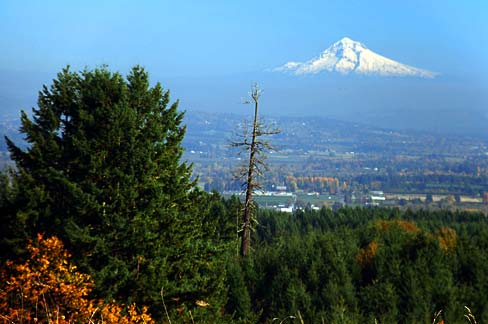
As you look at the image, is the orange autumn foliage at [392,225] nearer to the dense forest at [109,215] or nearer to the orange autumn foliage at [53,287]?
the dense forest at [109,215]

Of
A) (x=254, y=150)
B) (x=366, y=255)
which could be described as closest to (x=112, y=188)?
(x=254, y=150)

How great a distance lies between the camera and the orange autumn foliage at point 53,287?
50.9 ft

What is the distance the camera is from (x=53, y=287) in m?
15.5

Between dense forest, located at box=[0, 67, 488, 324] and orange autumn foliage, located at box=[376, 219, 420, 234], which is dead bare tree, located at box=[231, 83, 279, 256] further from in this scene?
orange autumn foliage, located at box=[376, 219, 420, 234]

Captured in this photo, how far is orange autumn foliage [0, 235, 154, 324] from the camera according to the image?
15.5 metres

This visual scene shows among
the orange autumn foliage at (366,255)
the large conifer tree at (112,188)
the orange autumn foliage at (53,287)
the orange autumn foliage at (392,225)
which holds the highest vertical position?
the large conifer tree at (112,188)

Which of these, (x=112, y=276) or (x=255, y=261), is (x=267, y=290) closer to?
(x=255, y=261)

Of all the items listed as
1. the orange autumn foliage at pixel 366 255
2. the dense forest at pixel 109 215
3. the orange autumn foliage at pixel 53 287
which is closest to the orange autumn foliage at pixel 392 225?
the orange autumn foliage at pixel 366 255

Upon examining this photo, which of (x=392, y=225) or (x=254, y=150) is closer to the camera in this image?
(x=254, y=150)

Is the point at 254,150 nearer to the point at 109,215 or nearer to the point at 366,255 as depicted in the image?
the point at 366,255

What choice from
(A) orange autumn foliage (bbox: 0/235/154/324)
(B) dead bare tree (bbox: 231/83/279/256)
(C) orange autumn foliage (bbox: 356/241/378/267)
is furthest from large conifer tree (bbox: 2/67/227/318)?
(C) orange autumn foliage (bbox: 356/241/378/267)

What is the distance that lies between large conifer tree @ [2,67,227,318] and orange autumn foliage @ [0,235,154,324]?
76 cm

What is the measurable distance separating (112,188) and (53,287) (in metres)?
3.82

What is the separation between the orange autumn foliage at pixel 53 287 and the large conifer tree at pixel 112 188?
0.76 metres
